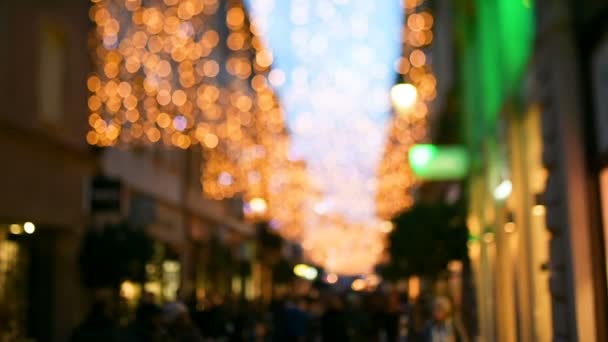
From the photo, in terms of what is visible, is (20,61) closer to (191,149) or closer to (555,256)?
(555,256)

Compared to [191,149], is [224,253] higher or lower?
lower

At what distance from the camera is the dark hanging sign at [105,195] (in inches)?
793

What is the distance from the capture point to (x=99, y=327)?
25.3 feet

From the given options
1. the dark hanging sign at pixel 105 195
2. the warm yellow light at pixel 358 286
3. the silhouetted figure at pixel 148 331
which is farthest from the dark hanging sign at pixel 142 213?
the silhouetted figure at pixel 148 331

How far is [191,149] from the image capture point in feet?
119

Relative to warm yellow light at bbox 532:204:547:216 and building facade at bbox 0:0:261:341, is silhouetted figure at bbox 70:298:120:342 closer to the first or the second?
warm yellow light at bbox 532:204:547:216

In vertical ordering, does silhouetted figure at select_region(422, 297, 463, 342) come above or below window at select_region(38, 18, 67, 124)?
below

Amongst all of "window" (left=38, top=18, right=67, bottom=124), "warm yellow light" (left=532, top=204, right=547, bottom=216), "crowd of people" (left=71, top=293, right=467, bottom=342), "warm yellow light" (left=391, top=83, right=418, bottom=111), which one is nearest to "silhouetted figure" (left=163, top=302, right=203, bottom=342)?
"crowd of people" (left=71, top=293, right=467, bottom=342)

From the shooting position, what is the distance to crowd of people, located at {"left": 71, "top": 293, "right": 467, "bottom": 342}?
7945mm

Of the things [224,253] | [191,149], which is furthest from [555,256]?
[224,253]

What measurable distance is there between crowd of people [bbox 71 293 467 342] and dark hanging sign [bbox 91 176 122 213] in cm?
281

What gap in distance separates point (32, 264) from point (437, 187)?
2317cm

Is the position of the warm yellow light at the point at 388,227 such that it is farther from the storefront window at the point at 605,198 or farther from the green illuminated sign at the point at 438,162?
the storefront window at the point at 605,198

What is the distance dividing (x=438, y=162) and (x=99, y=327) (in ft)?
65.5
